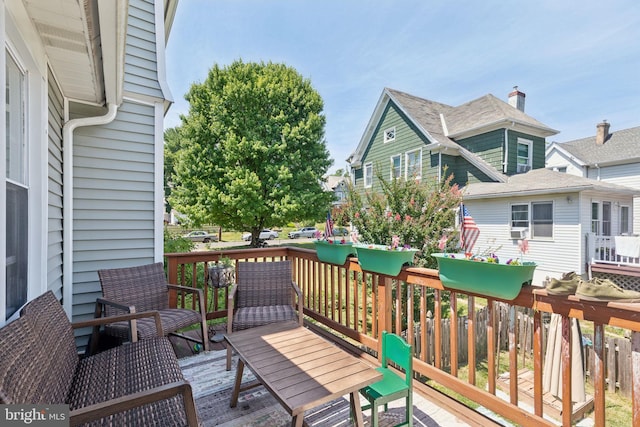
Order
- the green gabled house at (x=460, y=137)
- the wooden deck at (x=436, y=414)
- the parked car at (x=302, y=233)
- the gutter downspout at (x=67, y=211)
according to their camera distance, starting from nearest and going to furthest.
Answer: the wooden deck at (x=436, y=414)
the gutter downspout at (x=67, y=211)
the green gabled house at (x=460, y=137)
the parked car at (x=302, y=233)

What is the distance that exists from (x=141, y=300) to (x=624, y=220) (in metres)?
14.4

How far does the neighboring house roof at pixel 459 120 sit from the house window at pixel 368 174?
161 centimetres

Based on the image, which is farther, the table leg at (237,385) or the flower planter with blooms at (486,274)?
the table leg at (237,385)

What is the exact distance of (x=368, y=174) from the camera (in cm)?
1397

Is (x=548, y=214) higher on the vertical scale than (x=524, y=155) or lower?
lower

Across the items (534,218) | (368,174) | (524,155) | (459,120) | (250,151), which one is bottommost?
(534,218)

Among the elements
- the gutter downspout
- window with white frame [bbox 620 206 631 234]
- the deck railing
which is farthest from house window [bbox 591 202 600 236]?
the gutter downspout

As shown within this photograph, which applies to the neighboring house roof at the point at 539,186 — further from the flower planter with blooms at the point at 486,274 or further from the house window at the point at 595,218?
the flower planter with blooms at the point at 486,274

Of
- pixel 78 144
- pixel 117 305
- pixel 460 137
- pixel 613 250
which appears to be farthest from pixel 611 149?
pixel 78 144

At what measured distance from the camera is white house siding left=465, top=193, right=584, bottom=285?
844 centimetres

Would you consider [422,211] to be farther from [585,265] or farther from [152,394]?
[585,265]

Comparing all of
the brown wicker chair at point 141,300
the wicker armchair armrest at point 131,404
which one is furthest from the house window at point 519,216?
the wicker armchair armrest at point 131,404

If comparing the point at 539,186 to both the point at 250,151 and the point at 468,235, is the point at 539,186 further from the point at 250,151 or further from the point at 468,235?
the point at 250,151

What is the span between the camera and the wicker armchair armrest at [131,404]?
3.60 feet
